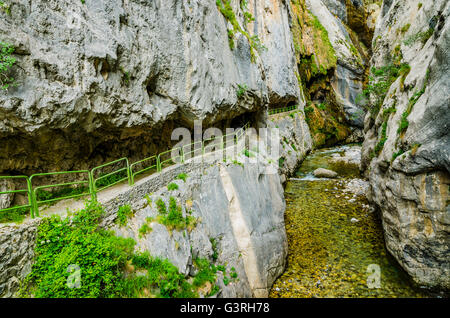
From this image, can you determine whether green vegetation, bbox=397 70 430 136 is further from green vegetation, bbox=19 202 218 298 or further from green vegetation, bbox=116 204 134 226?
green vegetation, bbox=116 204 134 226

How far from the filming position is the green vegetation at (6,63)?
556 cm

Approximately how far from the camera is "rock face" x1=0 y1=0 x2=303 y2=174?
6367mm

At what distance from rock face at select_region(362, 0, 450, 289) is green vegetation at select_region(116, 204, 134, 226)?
11.2m

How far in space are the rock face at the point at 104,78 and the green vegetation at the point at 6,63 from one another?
0.17 meters

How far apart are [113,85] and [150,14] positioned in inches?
160

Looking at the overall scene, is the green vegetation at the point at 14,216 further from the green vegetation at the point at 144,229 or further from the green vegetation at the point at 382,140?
the green vegetation at the point at 382,140

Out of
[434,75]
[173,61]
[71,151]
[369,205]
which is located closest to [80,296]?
[71,151]

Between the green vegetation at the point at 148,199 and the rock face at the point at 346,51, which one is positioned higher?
the rock face at the point at 346,51

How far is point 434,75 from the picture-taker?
8.77m

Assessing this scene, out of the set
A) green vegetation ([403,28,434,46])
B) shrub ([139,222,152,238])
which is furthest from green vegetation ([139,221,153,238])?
green vegetation ([403,28,434,46])

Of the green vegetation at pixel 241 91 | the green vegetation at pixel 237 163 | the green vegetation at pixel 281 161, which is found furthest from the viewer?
the green vegetation at pixel 281 161

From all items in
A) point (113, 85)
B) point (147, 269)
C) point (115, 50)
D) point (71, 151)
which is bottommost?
point (147, 269)

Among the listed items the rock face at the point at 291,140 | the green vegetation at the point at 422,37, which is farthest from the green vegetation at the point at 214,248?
the green vegetation at the point at 422,37

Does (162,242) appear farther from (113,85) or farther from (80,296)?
(113,85)
